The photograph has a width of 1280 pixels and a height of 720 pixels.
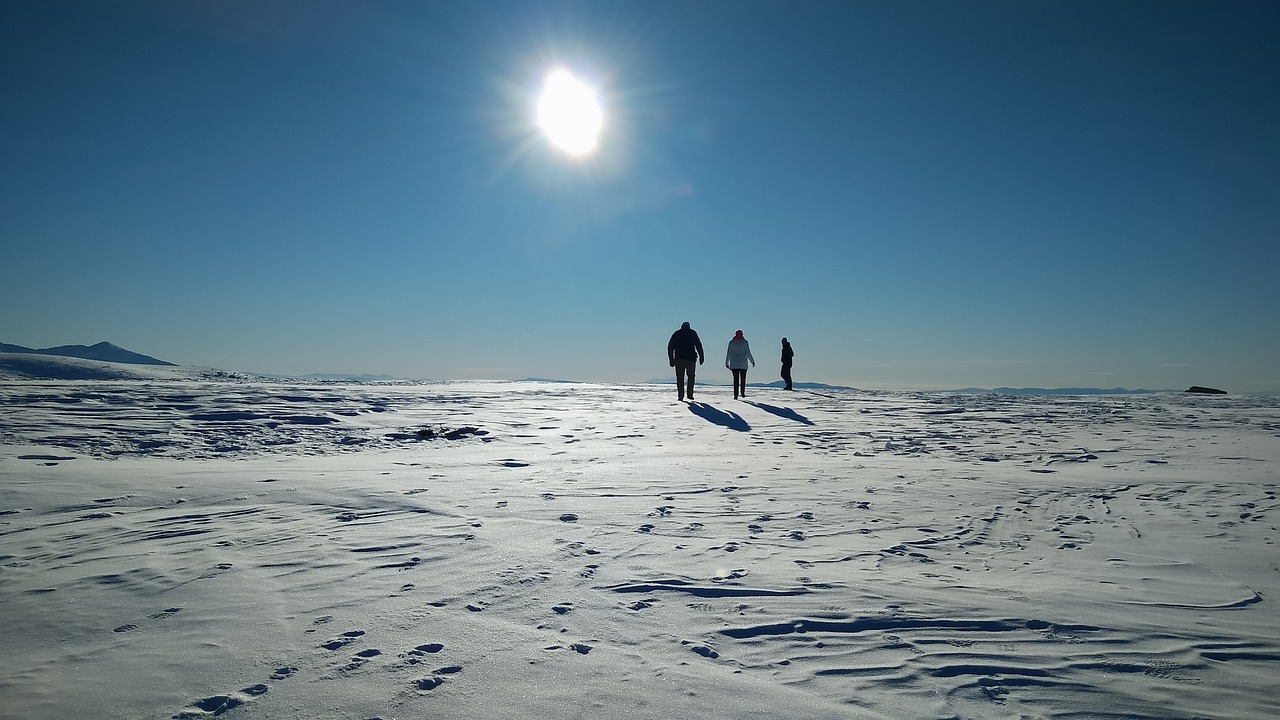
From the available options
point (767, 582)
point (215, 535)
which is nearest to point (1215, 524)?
point (767, 582)

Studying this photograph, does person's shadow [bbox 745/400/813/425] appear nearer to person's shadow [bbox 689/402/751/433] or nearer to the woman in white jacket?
person's shadow [bbox 689/402/751/433]

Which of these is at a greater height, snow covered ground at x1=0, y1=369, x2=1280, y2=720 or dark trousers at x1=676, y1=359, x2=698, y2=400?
dark trousers at x1=676, y1=359, x2=698, y2=400

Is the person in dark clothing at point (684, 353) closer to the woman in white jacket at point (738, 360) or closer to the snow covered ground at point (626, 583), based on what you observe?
the woman in white jacket at point (738, 360)

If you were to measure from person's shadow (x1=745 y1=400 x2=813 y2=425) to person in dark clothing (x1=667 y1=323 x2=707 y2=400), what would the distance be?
1.95 metres

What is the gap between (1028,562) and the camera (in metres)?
3.80

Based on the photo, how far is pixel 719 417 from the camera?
39.8 ft

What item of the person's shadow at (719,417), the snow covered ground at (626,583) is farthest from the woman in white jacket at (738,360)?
the snow covered ground at (626,583)

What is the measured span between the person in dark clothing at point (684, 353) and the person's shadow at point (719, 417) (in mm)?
1950

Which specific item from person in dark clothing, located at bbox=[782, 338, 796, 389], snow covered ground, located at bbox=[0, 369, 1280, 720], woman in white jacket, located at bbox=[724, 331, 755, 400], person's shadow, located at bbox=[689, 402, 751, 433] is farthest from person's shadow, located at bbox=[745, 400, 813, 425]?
person in dark clothing, located at bbox=[782, 338, 796, 389]

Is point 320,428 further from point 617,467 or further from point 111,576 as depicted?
point 111,576

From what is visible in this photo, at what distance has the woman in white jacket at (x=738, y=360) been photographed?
18188 mm

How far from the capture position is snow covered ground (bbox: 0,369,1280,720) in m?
2.26

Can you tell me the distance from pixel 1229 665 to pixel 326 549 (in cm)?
465

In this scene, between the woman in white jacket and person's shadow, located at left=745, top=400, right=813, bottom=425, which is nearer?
person's shadow, located at left=745, top=400, right=813, bottom=425
